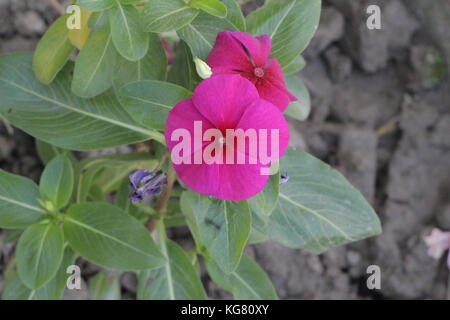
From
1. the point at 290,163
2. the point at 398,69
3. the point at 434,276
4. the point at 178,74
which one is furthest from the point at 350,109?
the point at 178,74

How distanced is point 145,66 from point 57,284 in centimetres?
58

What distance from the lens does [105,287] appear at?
5.47 ft

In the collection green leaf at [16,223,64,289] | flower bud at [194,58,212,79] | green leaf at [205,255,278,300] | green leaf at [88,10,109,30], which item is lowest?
green leaf at [205,255,278,300]

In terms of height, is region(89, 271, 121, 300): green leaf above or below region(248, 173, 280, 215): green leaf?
below

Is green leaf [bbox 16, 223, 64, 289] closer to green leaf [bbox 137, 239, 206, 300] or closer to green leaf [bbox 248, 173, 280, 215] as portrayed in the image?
green leaf [bbox 137, 239, 206, 300]

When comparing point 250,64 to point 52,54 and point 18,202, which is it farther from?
point 18,202

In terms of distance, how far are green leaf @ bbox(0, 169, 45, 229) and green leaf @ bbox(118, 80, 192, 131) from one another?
391 millimetres

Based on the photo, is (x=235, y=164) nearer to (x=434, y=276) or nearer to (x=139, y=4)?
(x=139, y=4)

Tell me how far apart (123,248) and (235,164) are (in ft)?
1.38

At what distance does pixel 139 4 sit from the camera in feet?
3.96

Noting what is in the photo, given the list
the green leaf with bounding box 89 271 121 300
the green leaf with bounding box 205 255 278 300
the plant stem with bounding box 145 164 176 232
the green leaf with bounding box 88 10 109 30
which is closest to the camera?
the green leaf with bounding box 88 10 109 30

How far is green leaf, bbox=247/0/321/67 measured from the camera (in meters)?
1.19

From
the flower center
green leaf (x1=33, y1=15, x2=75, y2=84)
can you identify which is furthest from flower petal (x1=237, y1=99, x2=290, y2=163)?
green leaf (x1=33, y1=15, x2=75, y2=84)

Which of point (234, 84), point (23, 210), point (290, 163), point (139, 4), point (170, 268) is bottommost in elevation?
point (170, 268)
